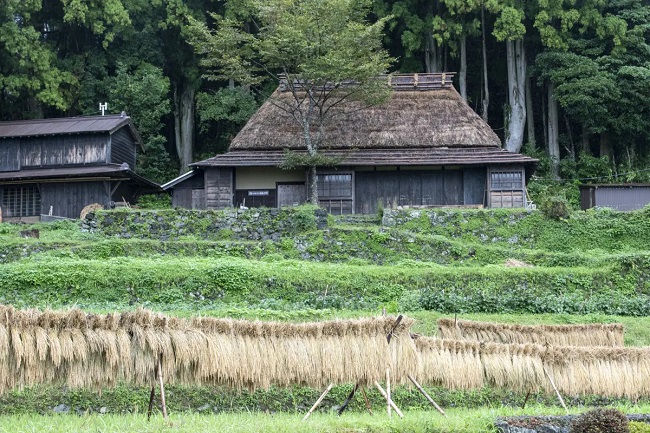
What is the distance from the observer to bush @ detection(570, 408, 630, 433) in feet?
30.9

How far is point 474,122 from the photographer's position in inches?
1345

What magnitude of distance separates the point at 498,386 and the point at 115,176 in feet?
77.6

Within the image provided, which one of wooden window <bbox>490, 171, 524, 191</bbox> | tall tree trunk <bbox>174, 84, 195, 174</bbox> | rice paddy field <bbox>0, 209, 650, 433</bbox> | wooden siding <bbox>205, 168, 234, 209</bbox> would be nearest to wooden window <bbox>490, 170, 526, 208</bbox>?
wooden window <bbox>490, 171, 524, 191</bbox>

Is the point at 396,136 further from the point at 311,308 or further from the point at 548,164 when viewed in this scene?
the point at 311,308

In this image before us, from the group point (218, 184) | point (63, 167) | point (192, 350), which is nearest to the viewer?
point (192, 350)

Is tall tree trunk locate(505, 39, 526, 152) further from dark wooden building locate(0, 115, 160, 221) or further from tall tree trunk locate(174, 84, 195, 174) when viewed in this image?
dark wooden building locate(0, 115, 160, 221)

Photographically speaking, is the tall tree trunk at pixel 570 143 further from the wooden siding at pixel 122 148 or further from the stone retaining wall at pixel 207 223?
the wooden siding at pixel 122 148

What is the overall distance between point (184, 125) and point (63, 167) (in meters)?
10.2

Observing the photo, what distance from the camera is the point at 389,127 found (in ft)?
111

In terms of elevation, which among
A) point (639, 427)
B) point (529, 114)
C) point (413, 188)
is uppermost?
point (529, 114)

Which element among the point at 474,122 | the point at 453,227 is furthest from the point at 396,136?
the point at 453,227

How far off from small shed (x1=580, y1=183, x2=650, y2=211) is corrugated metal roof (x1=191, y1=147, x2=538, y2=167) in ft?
11.6

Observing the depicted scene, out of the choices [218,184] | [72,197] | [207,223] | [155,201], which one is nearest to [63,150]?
[72,197]

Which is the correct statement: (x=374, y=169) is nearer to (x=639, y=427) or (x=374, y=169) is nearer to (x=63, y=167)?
(x=63, y=167)
